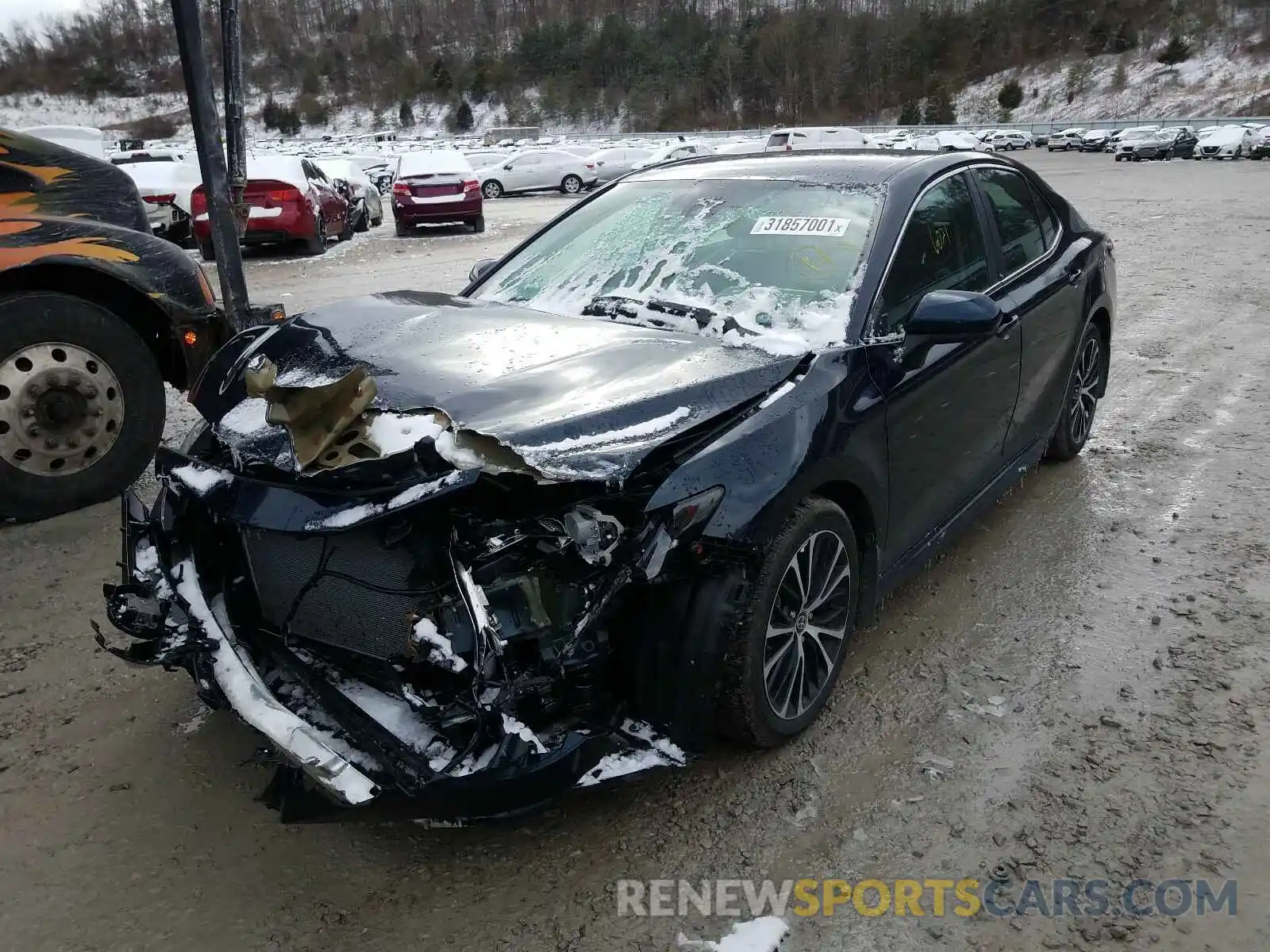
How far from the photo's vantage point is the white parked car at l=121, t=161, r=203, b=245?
13.5m

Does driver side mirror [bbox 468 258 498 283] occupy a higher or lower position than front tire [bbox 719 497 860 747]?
higher

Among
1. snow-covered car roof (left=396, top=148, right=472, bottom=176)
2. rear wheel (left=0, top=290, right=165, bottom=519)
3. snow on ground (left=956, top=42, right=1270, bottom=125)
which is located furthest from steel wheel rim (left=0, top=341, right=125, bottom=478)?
snow on ground (left=956, top=42, right=1270, bottom=125)

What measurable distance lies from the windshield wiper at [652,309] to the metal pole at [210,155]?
2.86 metres

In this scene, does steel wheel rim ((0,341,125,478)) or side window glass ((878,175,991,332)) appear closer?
side window glass ((878,175,991,332))

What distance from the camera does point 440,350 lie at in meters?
2.86

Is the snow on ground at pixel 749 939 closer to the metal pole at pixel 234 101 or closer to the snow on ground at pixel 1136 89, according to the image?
the metal pole at pixel 234 101

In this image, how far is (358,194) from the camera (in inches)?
709

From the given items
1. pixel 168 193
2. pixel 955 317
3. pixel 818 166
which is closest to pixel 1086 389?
pixel 818 166

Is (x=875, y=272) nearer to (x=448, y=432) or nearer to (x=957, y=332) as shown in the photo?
(x=957, y=332)

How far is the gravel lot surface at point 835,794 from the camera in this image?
2.23 m

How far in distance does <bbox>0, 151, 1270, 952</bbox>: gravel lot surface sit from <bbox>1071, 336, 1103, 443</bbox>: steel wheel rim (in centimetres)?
83

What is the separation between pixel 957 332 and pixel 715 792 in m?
1.63

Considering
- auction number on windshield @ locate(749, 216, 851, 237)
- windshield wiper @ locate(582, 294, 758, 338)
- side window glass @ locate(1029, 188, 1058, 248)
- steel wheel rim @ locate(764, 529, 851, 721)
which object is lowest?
steel wheel rim @ locate(764, 529, 851, 721)

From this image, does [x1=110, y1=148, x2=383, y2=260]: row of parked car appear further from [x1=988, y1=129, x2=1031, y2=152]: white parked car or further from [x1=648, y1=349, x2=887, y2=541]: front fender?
[x1=988, y1=129, x2=1031, y2=152]: white parked car
